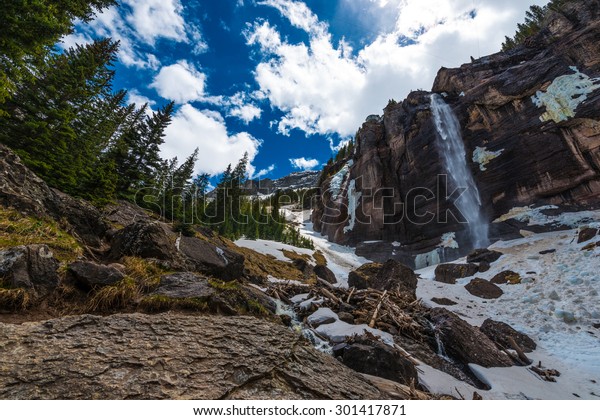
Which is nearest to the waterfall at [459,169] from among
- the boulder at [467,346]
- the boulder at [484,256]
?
the boulder at [484,256]

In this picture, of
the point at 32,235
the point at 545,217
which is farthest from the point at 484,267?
the point at 32,235

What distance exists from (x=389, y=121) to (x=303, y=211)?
59.5m

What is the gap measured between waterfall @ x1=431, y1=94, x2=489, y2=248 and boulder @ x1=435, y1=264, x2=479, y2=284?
1093 centimetres

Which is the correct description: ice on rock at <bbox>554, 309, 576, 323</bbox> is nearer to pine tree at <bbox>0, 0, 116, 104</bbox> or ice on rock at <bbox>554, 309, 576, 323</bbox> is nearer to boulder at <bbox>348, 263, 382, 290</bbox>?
boulder at <bbox>348, 263, 382, 290</bbox>

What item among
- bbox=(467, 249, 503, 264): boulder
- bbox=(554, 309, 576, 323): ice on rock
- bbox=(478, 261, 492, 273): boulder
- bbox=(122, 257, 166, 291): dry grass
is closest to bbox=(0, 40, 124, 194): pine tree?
bbox=(122, 257, 166, 291): dry grass

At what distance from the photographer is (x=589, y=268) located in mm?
16891

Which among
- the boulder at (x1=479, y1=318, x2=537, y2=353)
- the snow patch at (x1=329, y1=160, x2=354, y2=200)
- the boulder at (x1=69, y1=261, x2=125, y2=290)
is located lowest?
the boulder at (x1=479, y1=318, x2=537, y2=353)

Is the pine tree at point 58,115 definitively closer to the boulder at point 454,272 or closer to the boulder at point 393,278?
the boulder at point 393,278

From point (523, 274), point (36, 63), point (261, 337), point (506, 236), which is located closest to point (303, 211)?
point (506, 236)

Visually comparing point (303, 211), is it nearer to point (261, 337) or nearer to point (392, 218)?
point (392, 218)

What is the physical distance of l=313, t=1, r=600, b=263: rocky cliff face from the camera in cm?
3203

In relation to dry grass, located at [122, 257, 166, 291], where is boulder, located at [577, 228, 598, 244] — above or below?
above

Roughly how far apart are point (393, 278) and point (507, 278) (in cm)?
1217

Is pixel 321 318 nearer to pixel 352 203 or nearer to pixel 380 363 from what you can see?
pixel 380 363
